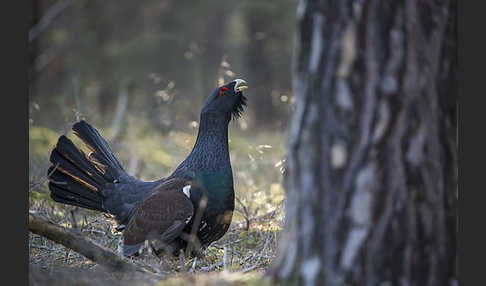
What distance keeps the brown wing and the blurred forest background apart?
1.73 metres

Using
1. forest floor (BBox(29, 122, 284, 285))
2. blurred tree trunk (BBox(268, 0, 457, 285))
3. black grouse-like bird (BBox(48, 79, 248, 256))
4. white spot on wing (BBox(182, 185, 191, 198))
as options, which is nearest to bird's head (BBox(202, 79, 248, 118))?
black grouse-like bird (BBox(48, 79, 248, 256))

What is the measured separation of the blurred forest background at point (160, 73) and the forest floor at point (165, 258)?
51mm

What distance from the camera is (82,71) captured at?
17.1m

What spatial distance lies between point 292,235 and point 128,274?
1.25m

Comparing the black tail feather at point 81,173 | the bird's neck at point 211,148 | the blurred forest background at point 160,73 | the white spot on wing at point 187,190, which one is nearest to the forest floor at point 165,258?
the blurred forest background at point 160,73

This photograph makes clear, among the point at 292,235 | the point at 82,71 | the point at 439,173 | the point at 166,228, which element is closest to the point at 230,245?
the point at 166,228

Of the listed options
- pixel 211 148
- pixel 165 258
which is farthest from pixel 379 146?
pixel 165 258

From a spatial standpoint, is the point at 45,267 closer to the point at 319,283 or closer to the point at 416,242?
the point at 319,283

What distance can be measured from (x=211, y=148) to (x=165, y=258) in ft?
3.54

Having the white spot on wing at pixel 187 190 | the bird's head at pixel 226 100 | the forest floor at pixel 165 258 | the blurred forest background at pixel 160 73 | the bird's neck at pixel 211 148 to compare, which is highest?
the blurred forest background at pixel 160 73

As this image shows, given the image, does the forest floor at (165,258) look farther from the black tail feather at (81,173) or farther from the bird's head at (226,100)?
the bird's head at (226,100)

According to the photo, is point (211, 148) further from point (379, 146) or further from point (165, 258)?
point (379, 146)

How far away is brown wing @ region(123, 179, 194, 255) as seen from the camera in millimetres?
4285

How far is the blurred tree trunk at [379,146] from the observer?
237 centimetres
